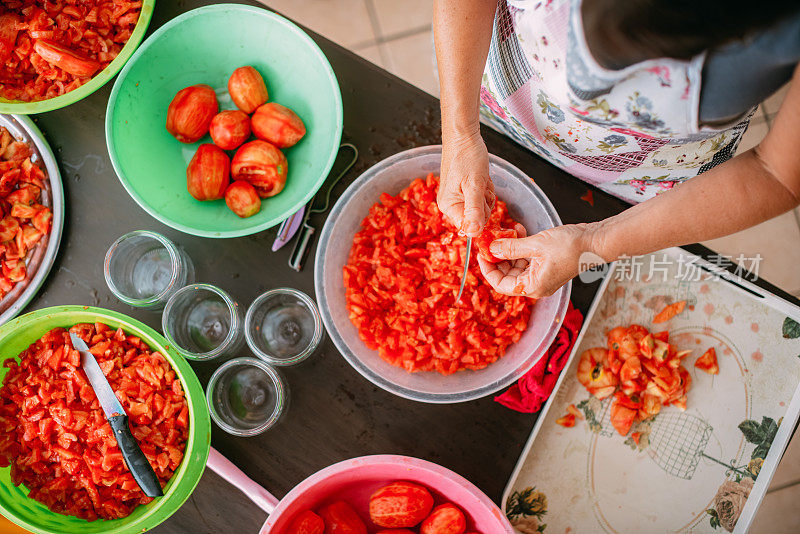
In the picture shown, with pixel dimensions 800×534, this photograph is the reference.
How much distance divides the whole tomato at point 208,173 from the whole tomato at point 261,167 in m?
0.03

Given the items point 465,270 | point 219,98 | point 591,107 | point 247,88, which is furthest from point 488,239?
point 219,98

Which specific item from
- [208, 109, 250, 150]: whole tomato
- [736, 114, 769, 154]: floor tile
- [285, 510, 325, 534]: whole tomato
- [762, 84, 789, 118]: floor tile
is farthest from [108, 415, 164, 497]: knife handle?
[762, 84, 789, 118]: floor tile

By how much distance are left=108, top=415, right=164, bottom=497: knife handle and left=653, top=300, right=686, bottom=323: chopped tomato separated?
1345 mm

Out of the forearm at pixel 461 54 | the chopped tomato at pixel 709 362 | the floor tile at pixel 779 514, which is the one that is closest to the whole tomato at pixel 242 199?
the forearm at pixel 461 54

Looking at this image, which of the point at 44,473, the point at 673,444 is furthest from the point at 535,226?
the point at 44,473

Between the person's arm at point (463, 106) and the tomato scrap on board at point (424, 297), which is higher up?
the person's arm at point (463, 106)

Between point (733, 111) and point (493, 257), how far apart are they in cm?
56

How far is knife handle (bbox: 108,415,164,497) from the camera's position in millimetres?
→ 1198

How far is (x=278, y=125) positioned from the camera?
135 centimetres

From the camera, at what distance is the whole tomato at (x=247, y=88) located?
1.36 metres

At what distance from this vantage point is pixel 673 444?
1460 millimetres

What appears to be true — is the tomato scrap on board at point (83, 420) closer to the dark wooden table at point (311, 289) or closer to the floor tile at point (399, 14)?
the dark wooden table at point (311, 289)

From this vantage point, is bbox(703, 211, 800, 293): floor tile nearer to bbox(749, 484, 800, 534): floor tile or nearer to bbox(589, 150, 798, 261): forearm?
bbox(749, 484, 800, 534): floor tile

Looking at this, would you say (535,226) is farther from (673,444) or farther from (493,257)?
(673,444)
